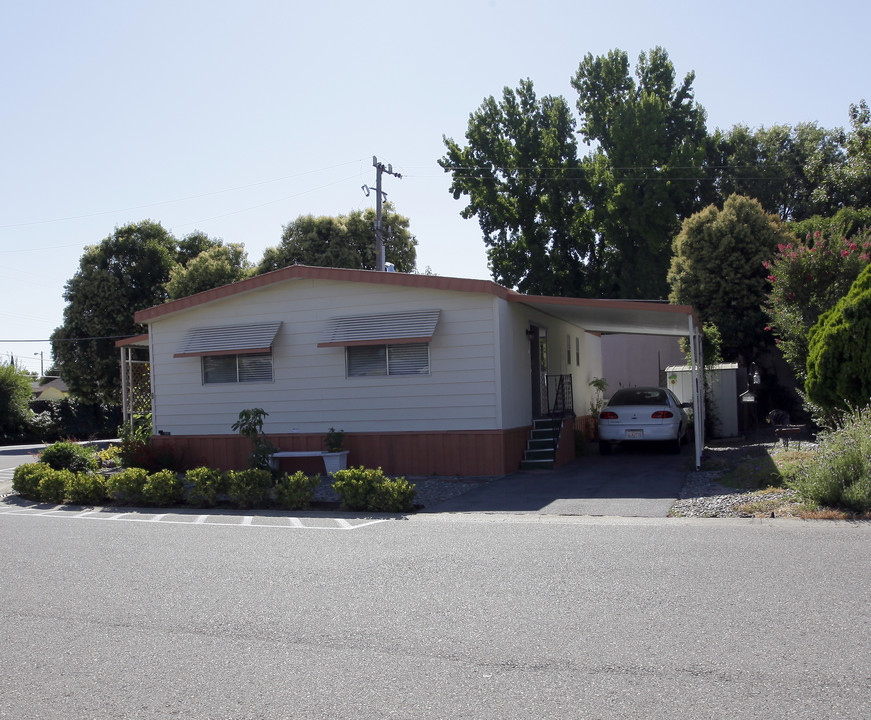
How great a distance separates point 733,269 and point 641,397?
24.3 ft

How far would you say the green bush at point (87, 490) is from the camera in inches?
502

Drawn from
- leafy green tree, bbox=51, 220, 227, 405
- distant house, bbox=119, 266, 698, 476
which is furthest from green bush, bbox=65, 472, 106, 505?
leafy green tree, bbox=51, 220, 227, 405

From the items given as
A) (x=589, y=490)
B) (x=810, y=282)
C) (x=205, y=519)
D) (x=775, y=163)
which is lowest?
(x=205, y=519)

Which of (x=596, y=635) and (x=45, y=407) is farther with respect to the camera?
(x=45, y=407)

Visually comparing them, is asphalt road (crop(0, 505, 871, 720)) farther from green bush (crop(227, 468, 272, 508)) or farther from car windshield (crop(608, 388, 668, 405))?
car windshield (crop(608, 388, 668, 405))

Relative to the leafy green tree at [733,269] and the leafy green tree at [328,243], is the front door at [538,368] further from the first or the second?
the leafy green tree at [328,243]

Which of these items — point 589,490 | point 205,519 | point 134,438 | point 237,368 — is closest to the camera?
point 205,519

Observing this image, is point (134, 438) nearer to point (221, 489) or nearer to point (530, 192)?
point (221, 489)

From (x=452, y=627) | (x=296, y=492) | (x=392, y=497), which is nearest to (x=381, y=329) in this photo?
(x=296, y=492)

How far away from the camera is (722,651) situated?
445 centimetres

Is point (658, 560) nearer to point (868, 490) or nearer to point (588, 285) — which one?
point (868, 490)

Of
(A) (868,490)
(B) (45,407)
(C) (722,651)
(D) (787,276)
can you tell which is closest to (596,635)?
(C) (722,651)

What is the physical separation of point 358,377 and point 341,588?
8790 mm

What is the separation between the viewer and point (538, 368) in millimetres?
17047
